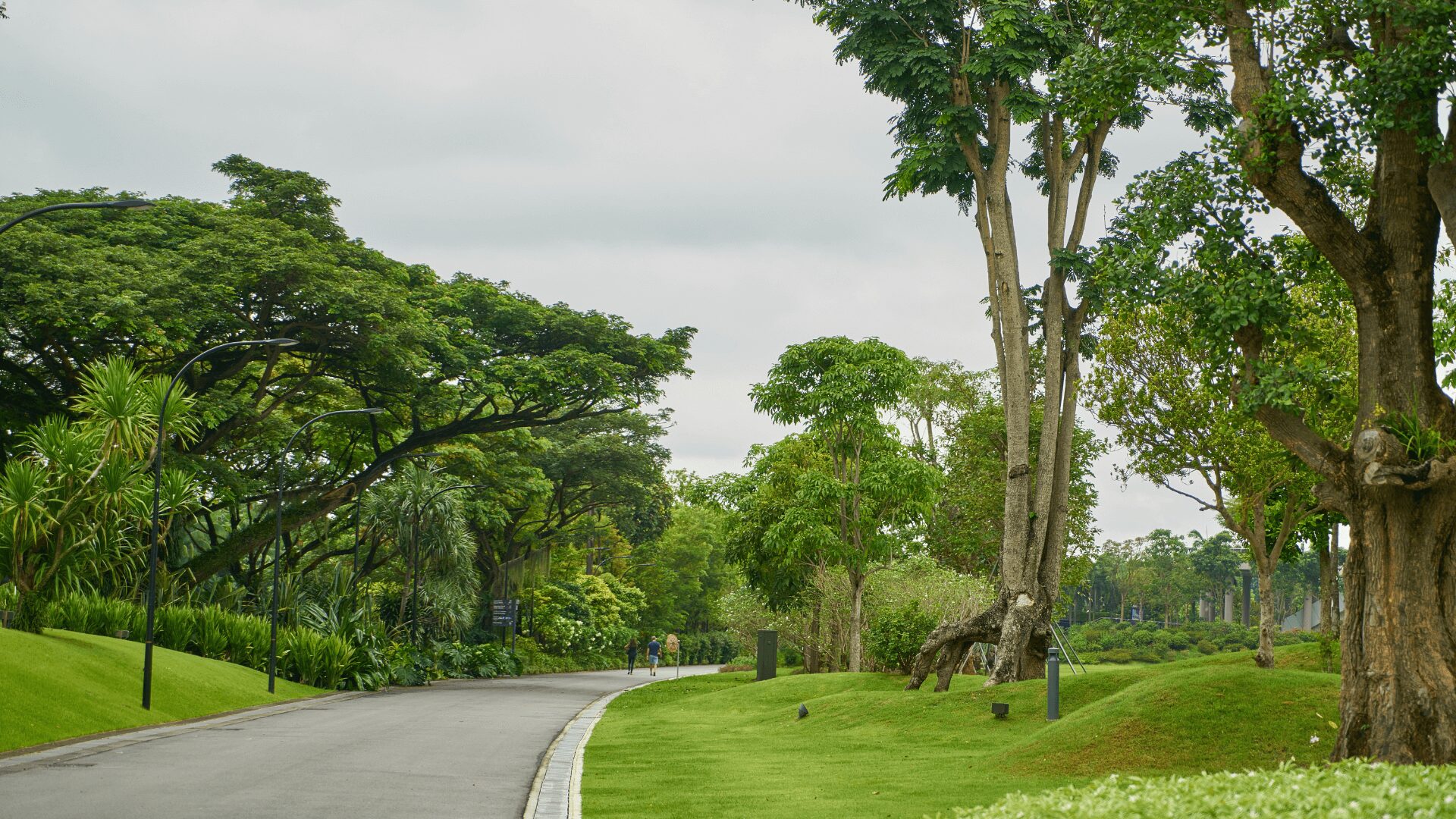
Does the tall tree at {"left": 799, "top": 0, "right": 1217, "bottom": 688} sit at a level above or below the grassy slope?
above

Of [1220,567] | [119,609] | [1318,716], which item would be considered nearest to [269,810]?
[1318,716]

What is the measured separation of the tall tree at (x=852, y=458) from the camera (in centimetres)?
3388

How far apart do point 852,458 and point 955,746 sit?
19.5 m

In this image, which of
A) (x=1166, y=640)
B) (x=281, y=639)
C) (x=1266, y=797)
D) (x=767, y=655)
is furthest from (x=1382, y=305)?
(x=1166, y=640)

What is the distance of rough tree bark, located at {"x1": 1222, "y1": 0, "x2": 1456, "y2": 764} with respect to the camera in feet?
37.5

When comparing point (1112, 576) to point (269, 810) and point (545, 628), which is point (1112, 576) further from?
point (269, 810)

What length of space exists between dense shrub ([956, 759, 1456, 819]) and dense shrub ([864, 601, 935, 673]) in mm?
18152

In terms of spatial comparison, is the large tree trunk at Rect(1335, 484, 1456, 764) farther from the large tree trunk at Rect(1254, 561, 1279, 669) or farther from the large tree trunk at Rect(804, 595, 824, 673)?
the large tree trunk at Rect(804, 595, 824, 673)

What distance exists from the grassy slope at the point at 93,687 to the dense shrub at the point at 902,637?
13617 mm

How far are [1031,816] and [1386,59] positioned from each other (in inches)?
338

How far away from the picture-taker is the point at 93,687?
2045 centimetres

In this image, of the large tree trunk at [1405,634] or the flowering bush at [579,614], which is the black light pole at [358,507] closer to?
the flowering bush at [579,614]

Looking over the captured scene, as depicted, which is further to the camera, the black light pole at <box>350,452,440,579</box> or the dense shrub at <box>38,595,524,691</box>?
the black light pole at <box>350,452,440,579</box>

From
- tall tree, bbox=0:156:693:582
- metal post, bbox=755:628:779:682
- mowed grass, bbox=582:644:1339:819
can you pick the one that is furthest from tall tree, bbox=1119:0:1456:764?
tall tree, bbox=0:156:693:582
